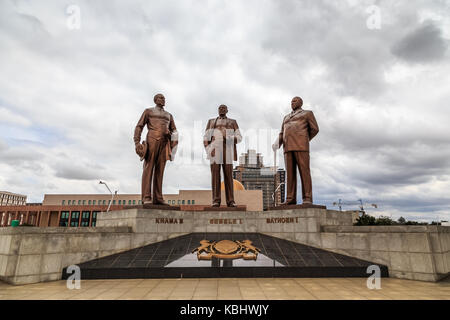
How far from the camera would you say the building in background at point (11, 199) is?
418 feet

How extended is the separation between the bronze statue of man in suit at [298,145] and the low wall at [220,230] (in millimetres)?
1133

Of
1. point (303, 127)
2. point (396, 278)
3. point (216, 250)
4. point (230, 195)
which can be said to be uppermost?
point (303, 127)

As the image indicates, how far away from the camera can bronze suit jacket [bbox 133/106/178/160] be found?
1145cm

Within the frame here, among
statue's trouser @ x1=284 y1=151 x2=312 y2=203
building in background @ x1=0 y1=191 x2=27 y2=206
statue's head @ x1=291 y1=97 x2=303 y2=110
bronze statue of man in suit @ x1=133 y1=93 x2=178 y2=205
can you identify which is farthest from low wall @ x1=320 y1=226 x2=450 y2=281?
building in background @ x1=0 y1=191 x2=27 y2=206

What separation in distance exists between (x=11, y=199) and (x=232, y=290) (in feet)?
564

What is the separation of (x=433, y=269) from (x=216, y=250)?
6.72m

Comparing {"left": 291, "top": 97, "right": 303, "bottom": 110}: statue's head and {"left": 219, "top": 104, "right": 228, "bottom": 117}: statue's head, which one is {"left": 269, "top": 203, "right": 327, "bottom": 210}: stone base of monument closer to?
{"left": 291, "top": 97, "right": 303, "bottom": 110}: statue's head

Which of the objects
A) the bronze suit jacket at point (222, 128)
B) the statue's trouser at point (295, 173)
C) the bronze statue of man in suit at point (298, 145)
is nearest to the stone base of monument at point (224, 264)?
the statue's trouser at point (295, 173)

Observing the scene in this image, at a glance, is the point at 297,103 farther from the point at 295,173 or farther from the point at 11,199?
the point at 11,199

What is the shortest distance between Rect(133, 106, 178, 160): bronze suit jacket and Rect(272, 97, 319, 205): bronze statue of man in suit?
215 inches

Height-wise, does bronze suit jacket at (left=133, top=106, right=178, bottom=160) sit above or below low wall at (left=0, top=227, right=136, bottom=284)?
above
